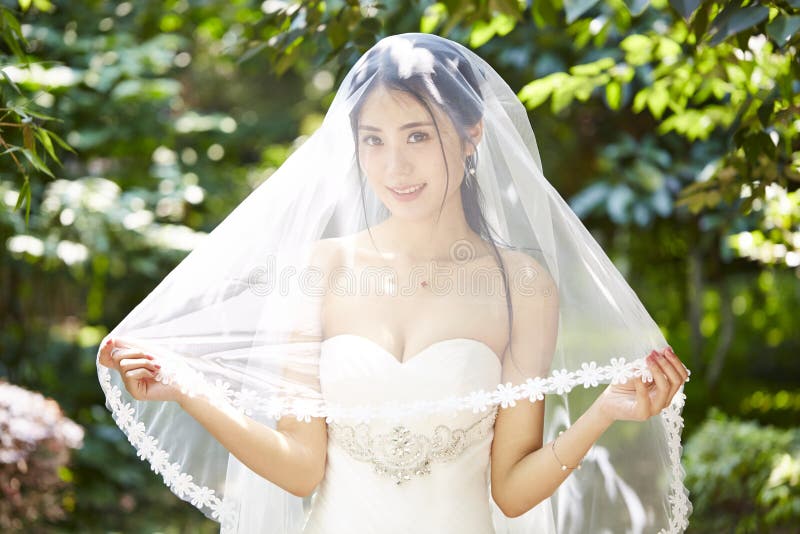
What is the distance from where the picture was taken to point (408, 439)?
1894 mm

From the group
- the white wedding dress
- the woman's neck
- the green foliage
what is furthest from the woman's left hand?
the green foliage

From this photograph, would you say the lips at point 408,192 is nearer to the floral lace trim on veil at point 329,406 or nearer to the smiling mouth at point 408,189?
the smiling mouth at point 408,189

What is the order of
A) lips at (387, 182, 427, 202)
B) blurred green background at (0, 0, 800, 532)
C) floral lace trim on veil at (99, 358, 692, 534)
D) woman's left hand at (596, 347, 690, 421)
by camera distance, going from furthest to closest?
blurred green background at (0, 0, 800, 532)
lips at (387, 182, 427, 202)
floral lace trim on veil at (99, 358, 692, 534)
woman's left hand at (596, 347, 690, 421)

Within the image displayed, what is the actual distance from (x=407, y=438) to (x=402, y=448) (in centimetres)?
2

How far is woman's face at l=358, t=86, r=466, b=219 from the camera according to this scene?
1.89 m

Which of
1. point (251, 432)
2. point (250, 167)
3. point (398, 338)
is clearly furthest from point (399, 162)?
point (250, 167)

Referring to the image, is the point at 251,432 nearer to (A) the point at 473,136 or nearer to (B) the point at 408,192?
(B) the point at 408,192

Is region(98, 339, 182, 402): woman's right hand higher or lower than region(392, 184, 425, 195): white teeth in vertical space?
lower

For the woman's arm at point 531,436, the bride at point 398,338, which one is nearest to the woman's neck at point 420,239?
the bride at point 398,338

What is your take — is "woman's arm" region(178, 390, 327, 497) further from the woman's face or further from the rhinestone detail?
the woman's face

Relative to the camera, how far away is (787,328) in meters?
10.6

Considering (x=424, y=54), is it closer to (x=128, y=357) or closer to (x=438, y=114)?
(x=438, y=114)

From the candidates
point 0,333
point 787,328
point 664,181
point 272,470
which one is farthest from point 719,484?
point 787,328

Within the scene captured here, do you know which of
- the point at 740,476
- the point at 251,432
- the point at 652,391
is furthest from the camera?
the point at 740,476
